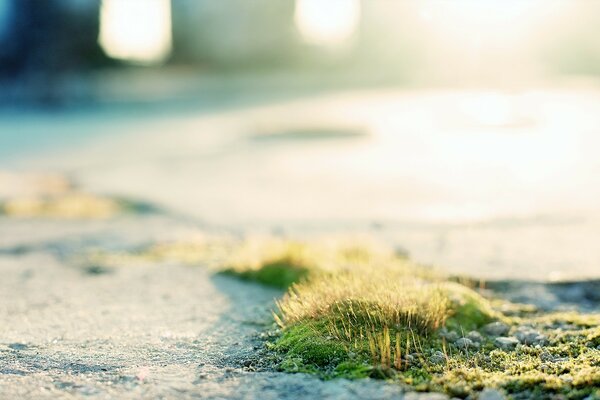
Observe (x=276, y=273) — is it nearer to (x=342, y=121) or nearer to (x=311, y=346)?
(x=311, y=346)

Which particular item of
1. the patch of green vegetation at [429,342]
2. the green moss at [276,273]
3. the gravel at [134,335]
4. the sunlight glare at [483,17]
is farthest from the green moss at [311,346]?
the sunlight glare at [483,17]

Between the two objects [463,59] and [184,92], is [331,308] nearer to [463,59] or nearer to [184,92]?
[184,92]

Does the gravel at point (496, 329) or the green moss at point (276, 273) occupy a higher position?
the gravel at point (496, 329)

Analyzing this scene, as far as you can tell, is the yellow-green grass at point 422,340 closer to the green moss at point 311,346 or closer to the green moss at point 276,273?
the green moss at point 311,346

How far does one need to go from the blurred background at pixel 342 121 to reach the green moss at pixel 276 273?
98cm

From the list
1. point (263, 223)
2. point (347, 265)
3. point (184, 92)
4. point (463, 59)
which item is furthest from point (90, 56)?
point (347, 265)

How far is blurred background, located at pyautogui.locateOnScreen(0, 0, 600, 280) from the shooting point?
22.4 feet

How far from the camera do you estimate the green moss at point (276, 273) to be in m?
4.66

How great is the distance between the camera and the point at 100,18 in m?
28.7

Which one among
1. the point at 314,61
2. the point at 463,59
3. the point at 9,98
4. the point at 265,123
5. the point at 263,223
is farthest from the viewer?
the point at 314,61

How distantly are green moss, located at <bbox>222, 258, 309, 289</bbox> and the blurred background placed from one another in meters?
0.98

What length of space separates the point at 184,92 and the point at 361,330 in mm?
23309

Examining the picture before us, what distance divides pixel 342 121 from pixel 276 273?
11310 mm

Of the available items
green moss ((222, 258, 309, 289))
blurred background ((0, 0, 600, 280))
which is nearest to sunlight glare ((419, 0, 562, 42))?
blurred background ((0, 0, 600, 280))
